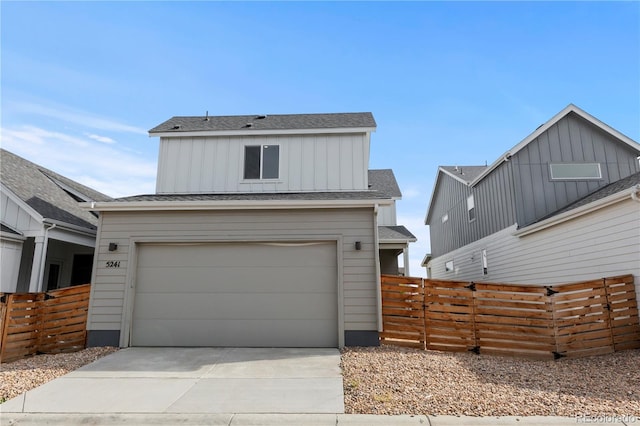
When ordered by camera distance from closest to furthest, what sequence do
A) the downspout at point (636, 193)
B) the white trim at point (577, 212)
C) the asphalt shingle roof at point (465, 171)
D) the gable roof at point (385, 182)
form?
1. the downspout at point (636, 193)
2. the white trim at point (577, 212)
3. the asphalt shingle roof at point (465, 171)
4. the gable roof at point (385, 182)

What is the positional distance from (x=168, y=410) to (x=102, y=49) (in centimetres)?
983

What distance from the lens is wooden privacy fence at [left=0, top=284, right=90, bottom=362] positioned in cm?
691

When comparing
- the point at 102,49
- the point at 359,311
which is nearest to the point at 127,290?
the point at 359,311

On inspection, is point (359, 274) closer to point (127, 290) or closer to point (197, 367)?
point (197, 367)

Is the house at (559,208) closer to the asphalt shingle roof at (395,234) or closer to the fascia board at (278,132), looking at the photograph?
the asphalt shingle roof at (395,234)

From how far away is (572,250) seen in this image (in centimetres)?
924

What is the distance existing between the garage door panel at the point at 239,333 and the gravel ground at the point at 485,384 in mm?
921

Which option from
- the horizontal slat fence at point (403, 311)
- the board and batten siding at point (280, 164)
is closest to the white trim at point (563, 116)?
the board and batten siding at point (280, 164)

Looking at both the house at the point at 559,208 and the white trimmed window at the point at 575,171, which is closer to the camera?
the house at the point at 559,208

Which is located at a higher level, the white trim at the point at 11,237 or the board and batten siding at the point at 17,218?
the board and batten siding at the point at 17,218

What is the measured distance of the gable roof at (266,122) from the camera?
10.9 m

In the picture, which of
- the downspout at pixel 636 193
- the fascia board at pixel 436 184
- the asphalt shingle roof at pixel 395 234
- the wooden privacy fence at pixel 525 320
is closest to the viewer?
the downspout at pixel 636 193

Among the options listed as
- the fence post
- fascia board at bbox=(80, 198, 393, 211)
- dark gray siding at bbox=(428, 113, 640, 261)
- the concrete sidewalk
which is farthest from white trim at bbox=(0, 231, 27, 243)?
dark gray siding at bbox=(428, 113, 640, 261)

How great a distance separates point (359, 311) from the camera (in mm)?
7660
